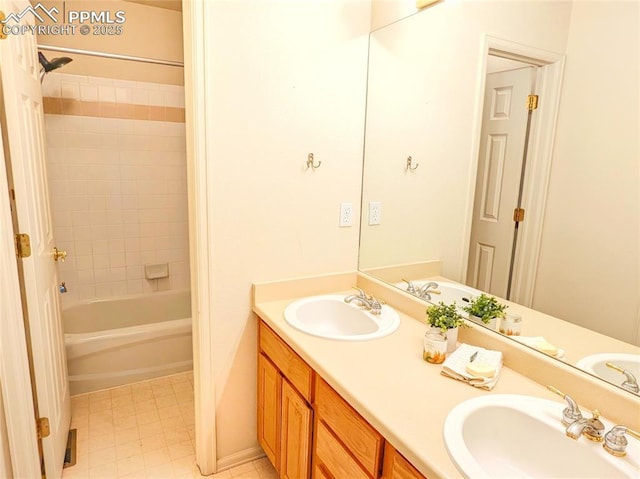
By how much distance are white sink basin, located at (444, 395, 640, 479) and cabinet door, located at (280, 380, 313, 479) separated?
57 cm

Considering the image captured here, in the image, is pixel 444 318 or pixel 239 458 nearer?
pixel 444 318

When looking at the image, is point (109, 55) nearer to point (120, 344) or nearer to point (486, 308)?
point (120, 344)

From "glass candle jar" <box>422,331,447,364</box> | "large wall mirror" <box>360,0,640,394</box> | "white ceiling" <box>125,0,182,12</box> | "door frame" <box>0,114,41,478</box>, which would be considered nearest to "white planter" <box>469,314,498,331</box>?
"large wall mirror" <box>360,0,640,394</box>

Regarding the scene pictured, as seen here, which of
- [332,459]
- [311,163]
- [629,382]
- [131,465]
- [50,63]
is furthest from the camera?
[50,63]

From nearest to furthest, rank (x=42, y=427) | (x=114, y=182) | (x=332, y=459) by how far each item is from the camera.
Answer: (x=332, y=459)
(x=42, y=427)
(x=114, y=182)

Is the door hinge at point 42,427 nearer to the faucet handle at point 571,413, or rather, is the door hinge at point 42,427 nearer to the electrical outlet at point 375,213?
the electrical outlet at point 375,213

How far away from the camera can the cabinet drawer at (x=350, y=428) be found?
1.02 m

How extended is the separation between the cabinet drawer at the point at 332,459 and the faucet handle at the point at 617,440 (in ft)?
1.88

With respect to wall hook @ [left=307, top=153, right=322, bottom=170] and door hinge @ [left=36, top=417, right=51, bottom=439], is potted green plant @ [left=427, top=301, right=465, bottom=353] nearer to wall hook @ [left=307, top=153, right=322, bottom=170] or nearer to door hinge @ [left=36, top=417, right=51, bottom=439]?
wall hook @ [left=307, top=153, right=322, bottom=170]

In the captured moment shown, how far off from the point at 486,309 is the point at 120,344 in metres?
2.14

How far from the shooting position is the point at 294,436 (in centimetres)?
147

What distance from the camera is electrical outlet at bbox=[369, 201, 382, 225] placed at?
192 cm

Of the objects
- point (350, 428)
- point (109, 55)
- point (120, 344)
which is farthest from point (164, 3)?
point (350, 428)

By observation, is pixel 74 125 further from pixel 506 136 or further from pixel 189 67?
pixel 506 136
